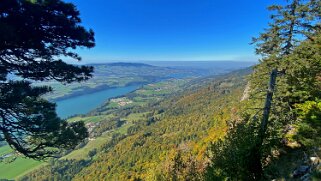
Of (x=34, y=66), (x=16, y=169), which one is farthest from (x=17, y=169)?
(x=34, y=66)

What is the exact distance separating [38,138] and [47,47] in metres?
4.65

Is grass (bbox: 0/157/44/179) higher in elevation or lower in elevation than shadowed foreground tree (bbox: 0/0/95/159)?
lower

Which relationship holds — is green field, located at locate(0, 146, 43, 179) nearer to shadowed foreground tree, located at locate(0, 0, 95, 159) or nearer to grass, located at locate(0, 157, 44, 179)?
grass, located at locate(0, 157, 44, 179)

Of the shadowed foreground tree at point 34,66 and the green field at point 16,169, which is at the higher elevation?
the shadowed foreground tree at point 34,66

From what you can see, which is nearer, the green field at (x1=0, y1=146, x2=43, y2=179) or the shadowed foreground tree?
the shadowed foreground tree

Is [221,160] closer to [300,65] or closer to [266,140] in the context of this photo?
[266,140]

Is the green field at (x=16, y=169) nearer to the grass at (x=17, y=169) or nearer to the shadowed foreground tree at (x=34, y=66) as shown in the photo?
the grass at (x=17, y=169)

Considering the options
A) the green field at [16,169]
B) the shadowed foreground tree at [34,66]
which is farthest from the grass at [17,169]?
the shadowed foreground tree at [34,66]

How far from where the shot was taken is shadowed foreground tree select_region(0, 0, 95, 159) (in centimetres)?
990

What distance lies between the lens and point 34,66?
11312 mm

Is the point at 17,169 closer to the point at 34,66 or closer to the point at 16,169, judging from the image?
the point at 16,169

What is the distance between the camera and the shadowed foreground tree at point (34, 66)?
9898 mm

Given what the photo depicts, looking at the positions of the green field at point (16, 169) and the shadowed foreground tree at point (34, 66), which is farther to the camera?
the green field at point (16, 169)

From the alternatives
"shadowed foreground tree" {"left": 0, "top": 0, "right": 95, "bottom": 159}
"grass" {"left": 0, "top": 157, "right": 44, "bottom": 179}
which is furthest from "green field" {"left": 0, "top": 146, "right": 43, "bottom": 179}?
"shadowed foreground tree" {"left": 0, "top": 0, "right": 95, "bottom": 159}
